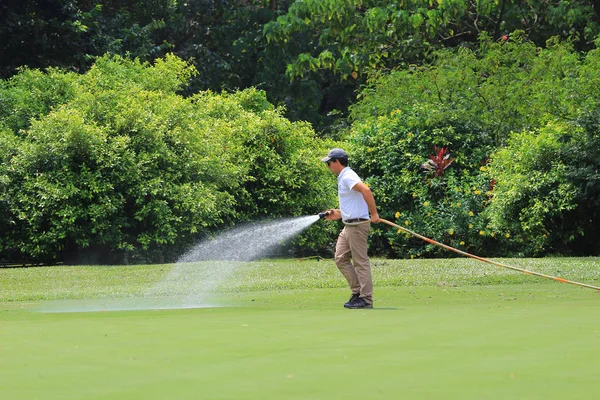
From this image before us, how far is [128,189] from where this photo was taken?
21750 millimetres

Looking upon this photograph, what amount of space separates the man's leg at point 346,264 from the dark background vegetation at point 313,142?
957 cm

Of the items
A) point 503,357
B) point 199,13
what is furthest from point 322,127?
point 503,357

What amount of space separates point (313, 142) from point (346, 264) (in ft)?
48.0

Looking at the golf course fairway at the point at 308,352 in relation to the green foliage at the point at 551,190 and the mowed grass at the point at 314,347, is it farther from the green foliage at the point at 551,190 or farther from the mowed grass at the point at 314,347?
the green foliage at the point at 551,190

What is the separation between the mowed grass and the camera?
614 cm

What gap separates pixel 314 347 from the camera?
7938 mm

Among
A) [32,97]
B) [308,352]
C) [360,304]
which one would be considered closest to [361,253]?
[360,304]

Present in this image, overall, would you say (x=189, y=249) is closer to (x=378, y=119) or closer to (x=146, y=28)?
(x=378, y=119)

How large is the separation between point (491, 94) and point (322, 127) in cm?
1547

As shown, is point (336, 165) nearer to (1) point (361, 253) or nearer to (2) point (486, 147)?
(1) point (361, 253)

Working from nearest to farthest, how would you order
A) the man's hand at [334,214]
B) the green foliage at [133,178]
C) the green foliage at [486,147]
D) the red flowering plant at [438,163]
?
1. the man's hand at [334,214]
2. the green foliage at [486,147]
3. the green foliage at [133,178]
4. the red flowering plant at [438,163]

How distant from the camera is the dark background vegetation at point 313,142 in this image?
846 inches

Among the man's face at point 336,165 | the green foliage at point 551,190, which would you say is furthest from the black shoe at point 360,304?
the green foliage at point 551,190

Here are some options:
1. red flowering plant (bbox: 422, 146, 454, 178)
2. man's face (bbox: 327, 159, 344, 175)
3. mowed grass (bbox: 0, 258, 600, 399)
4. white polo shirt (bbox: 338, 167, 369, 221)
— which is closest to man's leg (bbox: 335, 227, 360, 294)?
white polo shirt (bbox: 338, 167, 369, 221)
